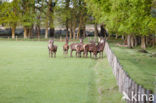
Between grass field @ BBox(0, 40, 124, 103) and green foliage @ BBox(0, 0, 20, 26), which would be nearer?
grass field @ BBox(0, 40, 124, 103)

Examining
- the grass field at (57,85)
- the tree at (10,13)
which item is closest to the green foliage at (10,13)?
the tree at (10,13)

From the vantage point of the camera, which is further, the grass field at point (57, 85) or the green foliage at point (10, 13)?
the green foliage at point (10, 13)

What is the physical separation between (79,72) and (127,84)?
8216 millimetres

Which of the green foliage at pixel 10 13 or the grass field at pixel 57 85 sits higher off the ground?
the green foliage at pixel 10 13

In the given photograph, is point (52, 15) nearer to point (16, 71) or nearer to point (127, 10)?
point (127, 10)

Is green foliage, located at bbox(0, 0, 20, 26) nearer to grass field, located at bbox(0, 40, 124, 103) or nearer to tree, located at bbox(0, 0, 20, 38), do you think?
tree, located at bbox(0, 0, 20, 38)

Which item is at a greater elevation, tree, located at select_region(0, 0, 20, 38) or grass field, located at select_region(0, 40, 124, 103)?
tree, located at select_region(0, 0, 20, 38)

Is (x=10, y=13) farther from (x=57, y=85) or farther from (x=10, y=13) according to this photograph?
(x=57, y=85)

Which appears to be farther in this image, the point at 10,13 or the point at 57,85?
the point at 10,13

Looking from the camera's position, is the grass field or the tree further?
the tree

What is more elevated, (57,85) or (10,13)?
(10,13)

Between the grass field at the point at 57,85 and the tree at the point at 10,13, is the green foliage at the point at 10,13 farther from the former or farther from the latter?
the grass field at the point at 57,85

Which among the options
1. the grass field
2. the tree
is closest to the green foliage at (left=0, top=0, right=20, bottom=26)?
the tree

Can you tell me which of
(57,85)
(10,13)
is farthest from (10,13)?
(57,85)
